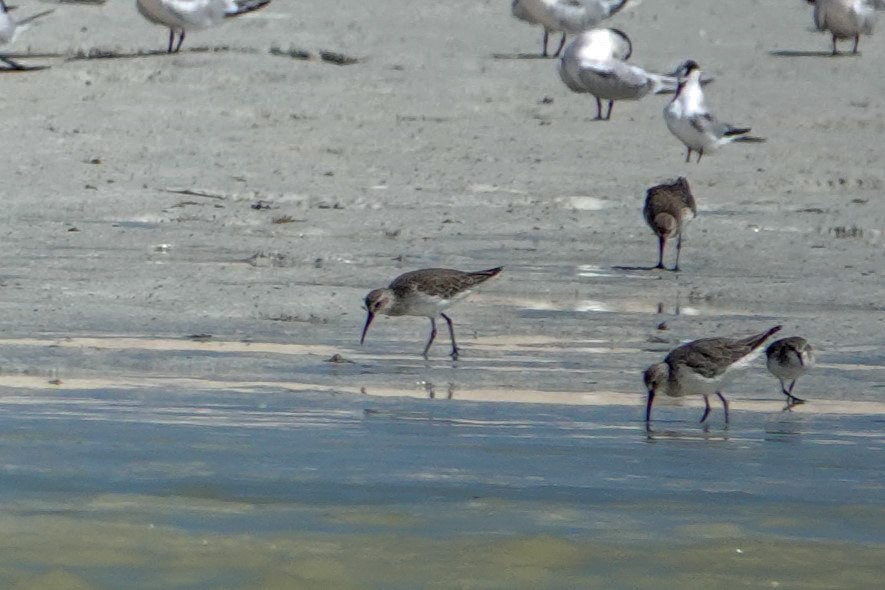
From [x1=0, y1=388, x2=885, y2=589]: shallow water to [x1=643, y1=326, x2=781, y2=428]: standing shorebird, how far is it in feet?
0.41

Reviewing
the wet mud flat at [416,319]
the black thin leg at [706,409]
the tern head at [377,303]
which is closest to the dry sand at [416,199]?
the wet mud flat at [416,319]

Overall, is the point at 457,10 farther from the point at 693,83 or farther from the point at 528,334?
the point at 528,334

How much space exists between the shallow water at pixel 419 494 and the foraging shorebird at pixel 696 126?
6397mm

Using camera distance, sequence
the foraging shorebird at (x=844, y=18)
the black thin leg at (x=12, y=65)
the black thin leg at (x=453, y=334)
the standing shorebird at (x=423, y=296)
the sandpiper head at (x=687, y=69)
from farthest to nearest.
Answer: the foraging shorebird at (x=844, y=18), the black thin leg at (x=12, y=65), the sandpiper head at (x=687, y=69), the standing shorebird at (x=423, y=296), the black thin leg at (x=453, y=334)

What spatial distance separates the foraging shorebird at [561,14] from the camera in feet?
58.8

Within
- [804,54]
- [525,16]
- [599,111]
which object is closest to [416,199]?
[599,111]

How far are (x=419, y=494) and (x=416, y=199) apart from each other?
6.99 meters

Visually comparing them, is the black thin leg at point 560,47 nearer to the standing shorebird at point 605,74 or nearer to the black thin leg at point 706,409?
the standing shorebird at point 605,74

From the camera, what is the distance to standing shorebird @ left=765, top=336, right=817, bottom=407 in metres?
7.91

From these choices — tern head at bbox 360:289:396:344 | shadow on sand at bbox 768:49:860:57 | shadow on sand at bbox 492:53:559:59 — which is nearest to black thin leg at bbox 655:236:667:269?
tern head at bbox 360:289:396:344

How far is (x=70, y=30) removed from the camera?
17.9m

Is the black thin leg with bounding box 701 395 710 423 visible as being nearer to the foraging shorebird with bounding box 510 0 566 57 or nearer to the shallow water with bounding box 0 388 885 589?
the shallow water with bounding box 0 388 885 589

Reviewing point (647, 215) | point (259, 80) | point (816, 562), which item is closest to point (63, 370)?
point (816, 562)

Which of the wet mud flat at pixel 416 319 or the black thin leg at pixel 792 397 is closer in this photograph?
the wet mud flat at pixel 416 319
